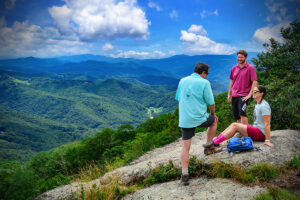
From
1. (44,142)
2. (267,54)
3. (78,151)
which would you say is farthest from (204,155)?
(44,142)

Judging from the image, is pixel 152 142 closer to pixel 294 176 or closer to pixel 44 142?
pixel 294 176

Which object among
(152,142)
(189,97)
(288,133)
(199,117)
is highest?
(189,97)

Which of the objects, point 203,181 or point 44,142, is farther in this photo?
point 44,142

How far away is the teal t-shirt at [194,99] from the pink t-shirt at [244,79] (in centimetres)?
A: 203

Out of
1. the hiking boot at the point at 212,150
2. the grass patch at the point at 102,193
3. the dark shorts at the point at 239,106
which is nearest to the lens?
the grass patch at the point at 102,193

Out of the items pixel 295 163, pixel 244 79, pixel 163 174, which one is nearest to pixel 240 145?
pixel 295 163

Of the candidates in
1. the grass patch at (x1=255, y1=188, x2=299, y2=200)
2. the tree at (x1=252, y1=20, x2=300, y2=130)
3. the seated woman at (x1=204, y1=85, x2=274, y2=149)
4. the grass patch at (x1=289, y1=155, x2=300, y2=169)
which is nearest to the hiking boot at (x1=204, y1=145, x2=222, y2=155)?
the seated woman at (x1=204, y1=85, x2=274, y2=149)

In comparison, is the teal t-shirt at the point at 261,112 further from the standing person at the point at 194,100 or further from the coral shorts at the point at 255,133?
the standing person at the point at 194,100

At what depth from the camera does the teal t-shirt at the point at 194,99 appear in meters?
4.23

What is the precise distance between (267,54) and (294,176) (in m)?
13.0

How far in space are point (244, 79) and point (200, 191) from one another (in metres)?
3.44

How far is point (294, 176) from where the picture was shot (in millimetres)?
4281

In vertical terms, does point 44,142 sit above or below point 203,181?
below

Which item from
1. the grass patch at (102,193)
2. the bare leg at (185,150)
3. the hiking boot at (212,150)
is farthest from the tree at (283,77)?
the grass patch at (102,193)
